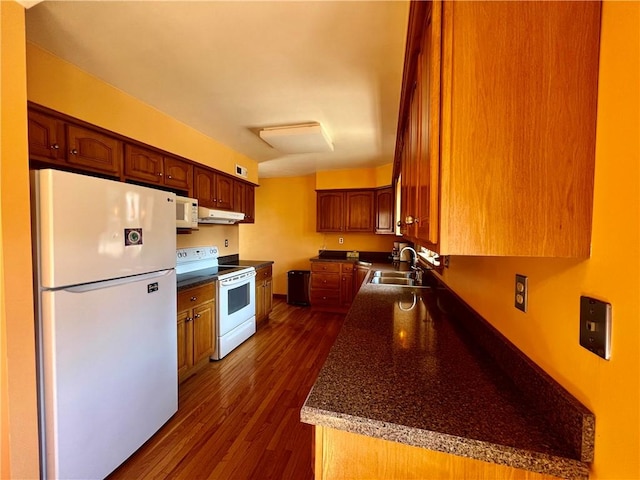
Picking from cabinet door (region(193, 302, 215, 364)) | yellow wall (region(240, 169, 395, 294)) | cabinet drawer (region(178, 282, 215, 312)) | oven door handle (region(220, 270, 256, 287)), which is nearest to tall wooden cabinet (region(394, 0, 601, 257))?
cabinet drawer (region(178, 282, 215, 312))

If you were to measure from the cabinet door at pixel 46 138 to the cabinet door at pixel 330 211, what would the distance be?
3482mm

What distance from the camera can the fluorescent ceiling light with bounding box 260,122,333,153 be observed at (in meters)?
2.61

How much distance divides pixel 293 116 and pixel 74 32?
4.78 feet

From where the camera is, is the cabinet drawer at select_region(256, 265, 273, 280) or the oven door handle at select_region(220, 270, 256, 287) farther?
the cabinet drawer at select_region(256, 265, 273, 280)

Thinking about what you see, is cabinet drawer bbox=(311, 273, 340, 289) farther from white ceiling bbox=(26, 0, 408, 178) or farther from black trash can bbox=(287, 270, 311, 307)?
white ceiling bbox=(26, 0, 408, 178)

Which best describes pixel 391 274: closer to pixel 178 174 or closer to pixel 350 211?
pixel 350 211

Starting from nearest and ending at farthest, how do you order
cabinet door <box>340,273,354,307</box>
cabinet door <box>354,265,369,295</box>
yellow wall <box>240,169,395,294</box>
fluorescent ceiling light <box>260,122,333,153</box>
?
1. fluorescent ceiling light <box>260,122,333,153</box>
2. cabinet door <box>354,265,369,295</box>
3. cabinet door <box>340,273,354,307</box>
4. yellow wall <box>240,169,395,294</box>

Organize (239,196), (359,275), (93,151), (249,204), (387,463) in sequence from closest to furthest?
(387,463), (93,151), (239,196), (249,204), (359,275)

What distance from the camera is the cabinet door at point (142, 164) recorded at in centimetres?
208

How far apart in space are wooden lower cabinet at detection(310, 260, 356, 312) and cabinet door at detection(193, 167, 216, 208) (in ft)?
6.56

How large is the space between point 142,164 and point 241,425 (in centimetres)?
213

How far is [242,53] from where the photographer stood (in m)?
1.57

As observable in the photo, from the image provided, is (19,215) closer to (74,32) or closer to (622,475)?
(74,32)

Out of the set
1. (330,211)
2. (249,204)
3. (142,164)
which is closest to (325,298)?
(330,211)
